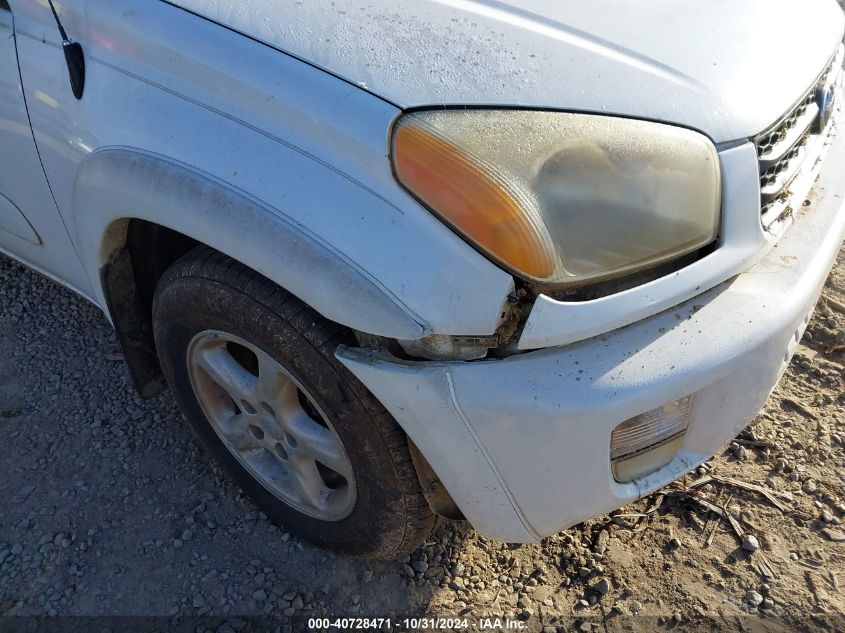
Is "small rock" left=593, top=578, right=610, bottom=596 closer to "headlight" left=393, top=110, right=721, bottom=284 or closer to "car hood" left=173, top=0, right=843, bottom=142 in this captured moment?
"headlight" left=393, top=110, right=721, bottom=284

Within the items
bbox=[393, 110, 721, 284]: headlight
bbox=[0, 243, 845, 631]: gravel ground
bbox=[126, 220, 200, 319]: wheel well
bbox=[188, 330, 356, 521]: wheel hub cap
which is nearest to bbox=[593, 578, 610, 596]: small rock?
bbox=[0, 243, 845, 631]: gravel ground

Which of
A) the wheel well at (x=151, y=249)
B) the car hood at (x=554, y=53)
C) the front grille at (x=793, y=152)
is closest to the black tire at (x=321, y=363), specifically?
the wheel well at (x=151, y=249)

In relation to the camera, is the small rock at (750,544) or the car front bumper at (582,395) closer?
the car front bumper at (582,395)

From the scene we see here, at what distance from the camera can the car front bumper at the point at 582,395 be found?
1.36 metres

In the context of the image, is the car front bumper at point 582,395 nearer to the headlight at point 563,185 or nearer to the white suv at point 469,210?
the white suv at point 469,210

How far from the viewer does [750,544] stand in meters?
2.07

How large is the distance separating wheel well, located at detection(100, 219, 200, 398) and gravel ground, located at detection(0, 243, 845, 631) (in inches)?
13.7

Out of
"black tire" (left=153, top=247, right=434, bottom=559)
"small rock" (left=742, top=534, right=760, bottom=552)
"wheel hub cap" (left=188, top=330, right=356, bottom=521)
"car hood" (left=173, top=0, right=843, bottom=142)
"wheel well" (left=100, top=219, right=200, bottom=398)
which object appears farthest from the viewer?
"small rock" (left=742, top=534, right=760, bottom=552)

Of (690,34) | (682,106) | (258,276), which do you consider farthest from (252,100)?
(690,34)

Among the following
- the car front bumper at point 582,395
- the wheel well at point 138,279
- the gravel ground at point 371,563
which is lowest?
the gravel ground at point 371,563

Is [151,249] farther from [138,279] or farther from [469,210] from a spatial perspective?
[469,210]

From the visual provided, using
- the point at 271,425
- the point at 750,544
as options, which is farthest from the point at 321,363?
the point at 750,544

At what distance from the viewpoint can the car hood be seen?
1.42m

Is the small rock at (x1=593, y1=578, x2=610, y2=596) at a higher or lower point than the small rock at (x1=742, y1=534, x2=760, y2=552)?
lower
